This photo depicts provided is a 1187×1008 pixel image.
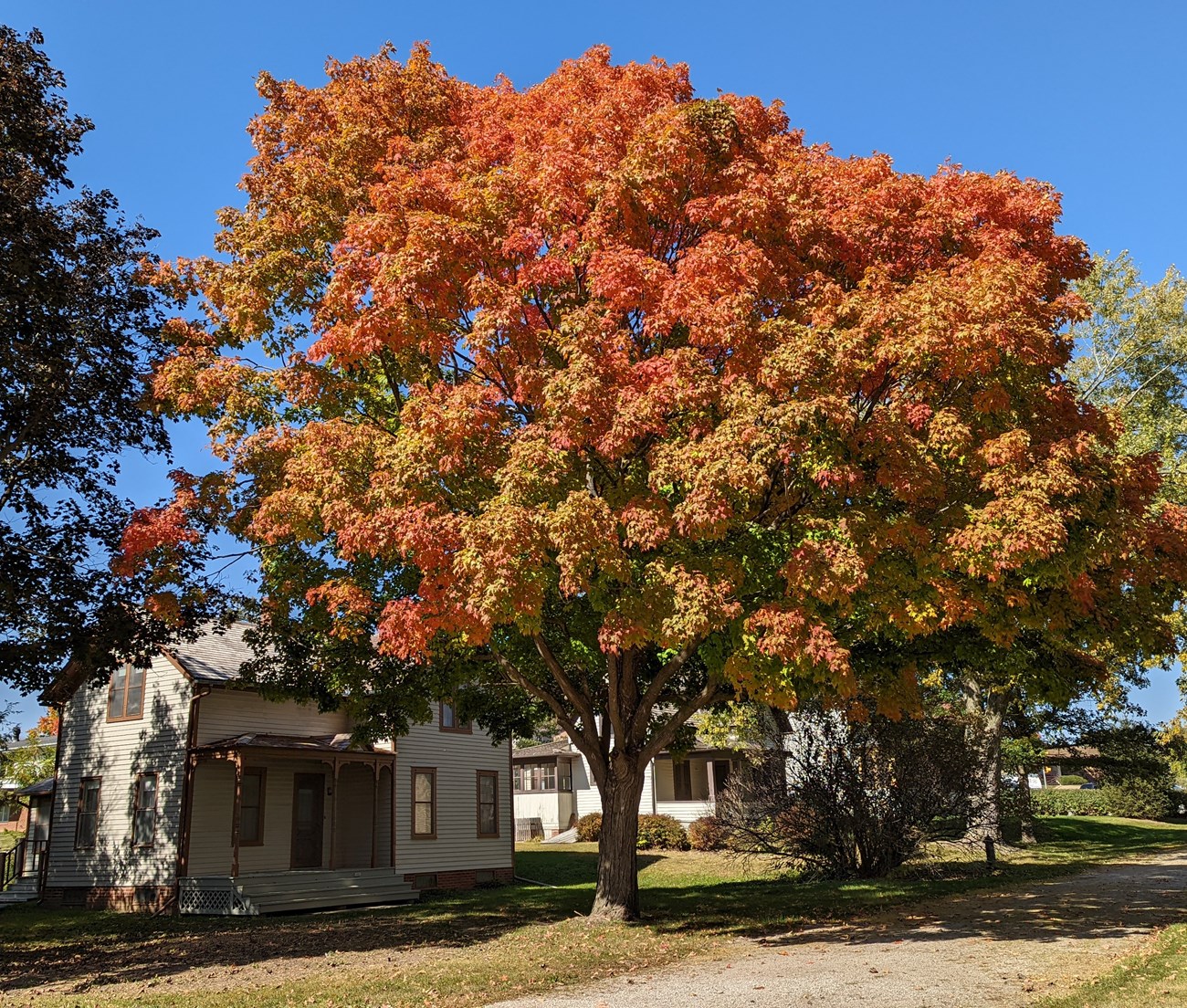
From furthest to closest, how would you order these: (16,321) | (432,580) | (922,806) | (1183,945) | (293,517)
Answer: (922,806)
(16,321)
(293,517)
(432,580)
(1183,945)

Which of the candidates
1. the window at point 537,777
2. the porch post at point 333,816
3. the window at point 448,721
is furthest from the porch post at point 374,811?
the window at point 537,777

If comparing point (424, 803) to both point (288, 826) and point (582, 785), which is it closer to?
point (288, 826)

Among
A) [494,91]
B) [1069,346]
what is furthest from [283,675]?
[1069,346]

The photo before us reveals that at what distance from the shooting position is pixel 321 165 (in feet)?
50.9

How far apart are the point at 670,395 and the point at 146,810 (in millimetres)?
18705

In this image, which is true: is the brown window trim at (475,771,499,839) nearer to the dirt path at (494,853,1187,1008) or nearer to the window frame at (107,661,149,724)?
the window frame at (107,661,149,724)

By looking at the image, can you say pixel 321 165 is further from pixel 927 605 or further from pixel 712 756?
pixel 712 756

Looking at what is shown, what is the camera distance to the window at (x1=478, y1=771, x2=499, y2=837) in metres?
28.5

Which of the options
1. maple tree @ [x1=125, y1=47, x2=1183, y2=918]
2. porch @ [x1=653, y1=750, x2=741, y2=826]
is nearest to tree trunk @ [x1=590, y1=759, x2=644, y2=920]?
maple tree @ [x1=125, y1=47, x2=1183, y2=918]

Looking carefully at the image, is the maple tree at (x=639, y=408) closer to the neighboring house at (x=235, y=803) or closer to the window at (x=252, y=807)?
the neighboring house at (x=235, y=803)

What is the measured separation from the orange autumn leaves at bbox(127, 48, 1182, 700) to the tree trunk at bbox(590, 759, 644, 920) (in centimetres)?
448

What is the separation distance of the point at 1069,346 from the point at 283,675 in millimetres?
14077

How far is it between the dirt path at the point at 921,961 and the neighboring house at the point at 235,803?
12652 mm

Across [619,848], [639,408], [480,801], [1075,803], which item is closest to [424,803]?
[480,801]
